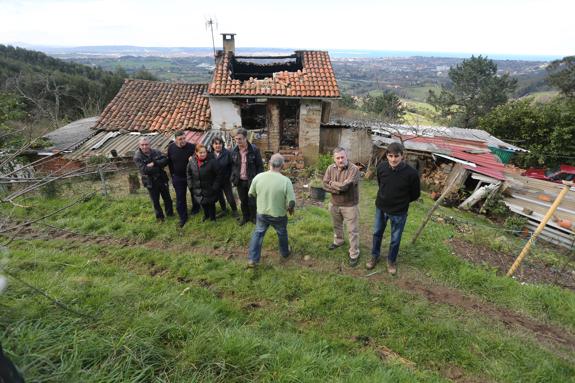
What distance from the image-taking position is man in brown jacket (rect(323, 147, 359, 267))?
14.6 ft

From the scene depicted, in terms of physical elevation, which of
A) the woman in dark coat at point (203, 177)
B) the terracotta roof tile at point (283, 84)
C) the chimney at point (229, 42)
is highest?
the chimney at point (229, 42)

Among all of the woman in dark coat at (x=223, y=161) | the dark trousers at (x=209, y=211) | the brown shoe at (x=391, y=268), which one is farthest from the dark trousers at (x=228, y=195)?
the brown shoe at (x=391, y=268)

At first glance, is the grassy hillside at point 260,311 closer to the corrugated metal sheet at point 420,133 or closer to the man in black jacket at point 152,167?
the man in black jacket at point 152,167

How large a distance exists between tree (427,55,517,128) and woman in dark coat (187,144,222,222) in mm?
30649

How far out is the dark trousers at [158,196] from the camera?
5.66m

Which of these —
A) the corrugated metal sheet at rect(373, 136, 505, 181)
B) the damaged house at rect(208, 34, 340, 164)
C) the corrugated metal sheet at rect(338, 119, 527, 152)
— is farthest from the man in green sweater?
the corrugated metal sheet at rect(338, 119, 527, 152)

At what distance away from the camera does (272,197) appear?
4273 millimetres

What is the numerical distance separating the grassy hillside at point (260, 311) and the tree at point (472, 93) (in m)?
29.5


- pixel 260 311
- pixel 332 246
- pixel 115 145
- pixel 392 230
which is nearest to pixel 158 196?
pixel 260 311

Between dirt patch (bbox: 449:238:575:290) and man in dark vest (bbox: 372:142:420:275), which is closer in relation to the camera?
man in dark vest (bbox: 372:142:420:275)

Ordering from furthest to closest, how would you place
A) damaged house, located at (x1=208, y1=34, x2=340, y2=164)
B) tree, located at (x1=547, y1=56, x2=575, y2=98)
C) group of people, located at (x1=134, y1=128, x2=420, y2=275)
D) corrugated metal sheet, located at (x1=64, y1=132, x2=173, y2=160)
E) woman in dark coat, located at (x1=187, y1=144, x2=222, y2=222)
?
tree, located at (x1=547, y1=56, x2=575, y2=98) < damaged house, located at (x1=208, y1=34, x2=340, y2=164) < corrugated metal sheet, located at (x1=64, y1=132, x2=173, y2=160) < woman in dark coat, located at (x1=187, y1=144, x2=222, y2=222) < group of people, located at (x1=134, y1=128, x2=420, y2=275)

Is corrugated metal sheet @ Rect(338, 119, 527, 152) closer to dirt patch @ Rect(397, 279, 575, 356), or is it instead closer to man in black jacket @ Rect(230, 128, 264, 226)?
man in black jacket @ Rect(230, 128, 264, 226)

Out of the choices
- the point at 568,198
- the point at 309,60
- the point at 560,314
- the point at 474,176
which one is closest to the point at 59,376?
the point at 560,314

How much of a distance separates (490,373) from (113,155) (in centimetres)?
1053
